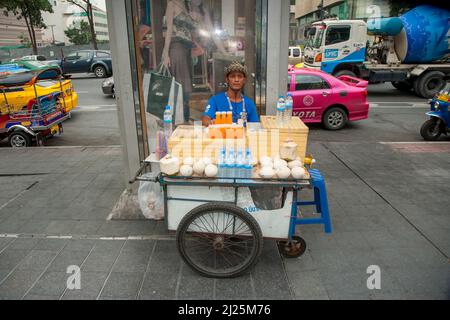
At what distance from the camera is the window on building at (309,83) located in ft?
29.4

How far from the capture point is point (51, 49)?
39.7 m

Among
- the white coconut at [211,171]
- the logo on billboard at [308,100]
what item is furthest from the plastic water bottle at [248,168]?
the logo on billboard at [308,100]

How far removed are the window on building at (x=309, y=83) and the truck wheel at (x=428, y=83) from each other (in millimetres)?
7261

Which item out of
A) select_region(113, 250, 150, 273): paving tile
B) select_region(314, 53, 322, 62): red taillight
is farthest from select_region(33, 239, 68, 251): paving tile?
select_region(314, 53, 322, 62): red taillight

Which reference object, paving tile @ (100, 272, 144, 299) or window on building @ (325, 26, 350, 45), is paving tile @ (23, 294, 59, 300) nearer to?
paving tile @ (100, 272, 144, 299)

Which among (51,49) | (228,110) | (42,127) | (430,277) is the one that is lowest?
(430,277)

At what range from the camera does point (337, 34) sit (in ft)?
47.7

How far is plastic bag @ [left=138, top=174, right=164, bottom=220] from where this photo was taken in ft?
12.0

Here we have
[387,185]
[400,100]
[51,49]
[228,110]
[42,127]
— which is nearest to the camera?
[228,110]

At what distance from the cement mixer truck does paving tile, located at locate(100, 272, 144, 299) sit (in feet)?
44.8

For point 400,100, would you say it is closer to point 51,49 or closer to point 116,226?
point 116,226

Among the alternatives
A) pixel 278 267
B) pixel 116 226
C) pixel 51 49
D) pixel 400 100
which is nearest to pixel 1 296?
pixel 116 226

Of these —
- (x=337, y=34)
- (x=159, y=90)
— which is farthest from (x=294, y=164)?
(x=337, y=34)

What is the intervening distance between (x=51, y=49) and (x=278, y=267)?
44272mm
